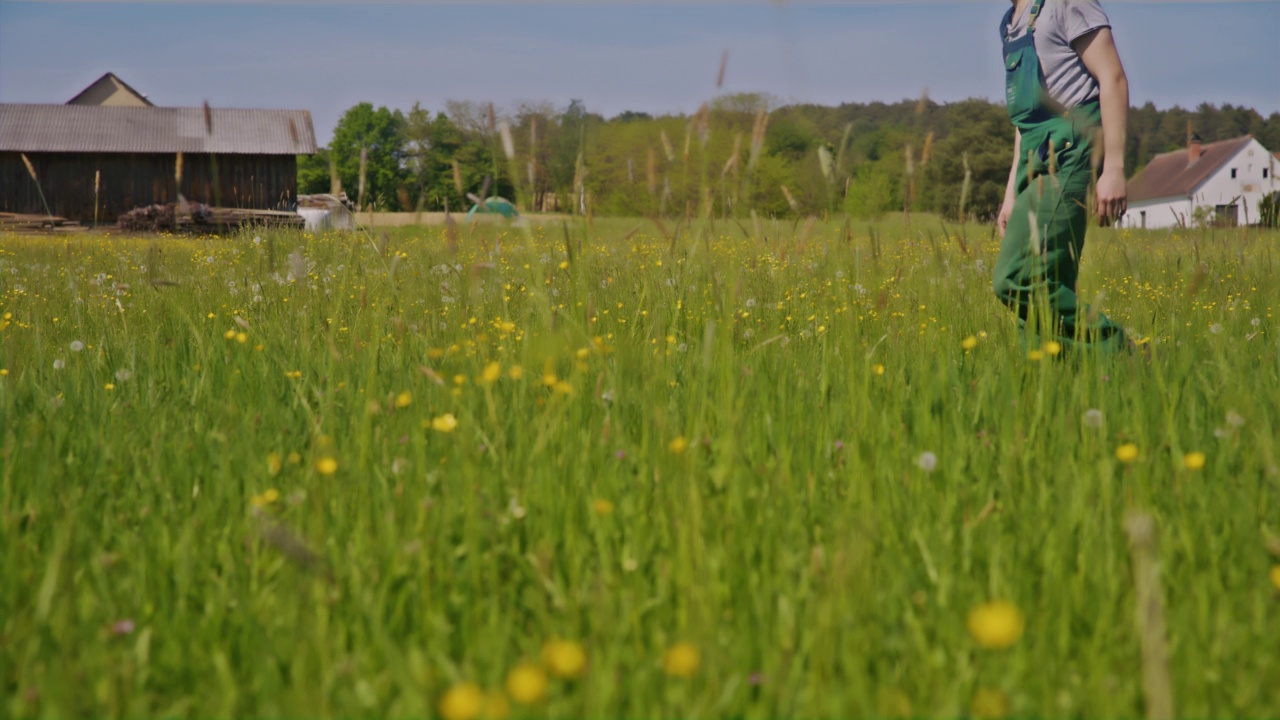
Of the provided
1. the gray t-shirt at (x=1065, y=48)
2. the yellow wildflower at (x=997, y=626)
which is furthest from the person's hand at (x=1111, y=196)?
the yellow wildflower at (x=997, y=626)

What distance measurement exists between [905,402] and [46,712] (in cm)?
235

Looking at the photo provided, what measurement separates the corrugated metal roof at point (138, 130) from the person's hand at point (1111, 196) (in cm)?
2747

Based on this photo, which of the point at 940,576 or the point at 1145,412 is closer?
the point at 940,576

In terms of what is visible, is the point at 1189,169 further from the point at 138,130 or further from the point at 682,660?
the point at 682,660

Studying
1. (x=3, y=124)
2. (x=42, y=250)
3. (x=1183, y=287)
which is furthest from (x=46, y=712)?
(x=3, y=124)

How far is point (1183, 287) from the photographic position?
5988mm

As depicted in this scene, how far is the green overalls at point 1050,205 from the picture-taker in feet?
12.0

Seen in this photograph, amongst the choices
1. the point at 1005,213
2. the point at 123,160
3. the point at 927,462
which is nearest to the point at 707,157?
the point at 927,462

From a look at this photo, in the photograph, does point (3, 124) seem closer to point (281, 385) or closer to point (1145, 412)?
point (281, 385)

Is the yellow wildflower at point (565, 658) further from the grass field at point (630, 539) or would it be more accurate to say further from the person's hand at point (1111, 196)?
the person's hand at point (1111, 196)

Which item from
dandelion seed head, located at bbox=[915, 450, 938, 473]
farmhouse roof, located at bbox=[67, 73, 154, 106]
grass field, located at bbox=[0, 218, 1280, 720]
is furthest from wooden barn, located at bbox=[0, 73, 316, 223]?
dandelion seed head, located at bbox=[915, 450, 938, 473]

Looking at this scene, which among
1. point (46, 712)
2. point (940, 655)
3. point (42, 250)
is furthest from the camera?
point (42, 250)

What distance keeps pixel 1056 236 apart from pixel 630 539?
2620 millimetres

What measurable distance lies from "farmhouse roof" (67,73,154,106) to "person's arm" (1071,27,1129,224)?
165 ft
